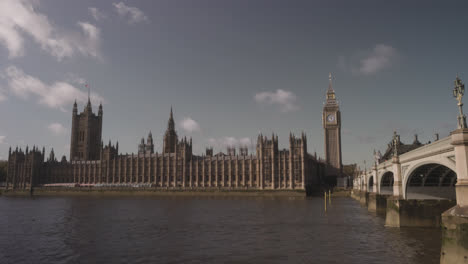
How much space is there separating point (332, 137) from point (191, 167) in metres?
67.1

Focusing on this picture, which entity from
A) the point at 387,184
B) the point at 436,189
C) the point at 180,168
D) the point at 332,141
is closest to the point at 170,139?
the point at 180,168

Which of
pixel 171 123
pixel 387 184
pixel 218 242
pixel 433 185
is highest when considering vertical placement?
pixel 171 123

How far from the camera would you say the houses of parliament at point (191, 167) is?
124188mm

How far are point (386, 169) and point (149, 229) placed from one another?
112 ft

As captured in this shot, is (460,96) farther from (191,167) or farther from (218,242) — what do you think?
(191,167)

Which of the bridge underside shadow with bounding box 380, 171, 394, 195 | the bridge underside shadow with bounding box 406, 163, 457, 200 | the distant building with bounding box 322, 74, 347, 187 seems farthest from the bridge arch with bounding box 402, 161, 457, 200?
the distant building with bounding box 322, 74, 347, 187

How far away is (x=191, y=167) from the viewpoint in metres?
140

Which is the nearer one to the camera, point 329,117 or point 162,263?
point 162,263

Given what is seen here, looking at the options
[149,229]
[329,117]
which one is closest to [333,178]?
[329,117]

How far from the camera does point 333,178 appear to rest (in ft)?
500

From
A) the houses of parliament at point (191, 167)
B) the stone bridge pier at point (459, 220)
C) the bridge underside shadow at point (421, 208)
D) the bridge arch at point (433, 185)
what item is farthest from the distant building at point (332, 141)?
the stone bridge pier at point (459, 220)

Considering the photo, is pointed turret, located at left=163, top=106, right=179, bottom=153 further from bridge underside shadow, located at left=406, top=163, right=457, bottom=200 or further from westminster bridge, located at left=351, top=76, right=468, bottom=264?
bridge underside shadow, located at left=406, top=163, right=457, bottom=200

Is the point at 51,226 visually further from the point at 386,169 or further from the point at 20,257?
the point at 386,169

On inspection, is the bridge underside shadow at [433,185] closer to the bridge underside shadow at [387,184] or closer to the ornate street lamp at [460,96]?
the bridge underside shadow at [387,184]
